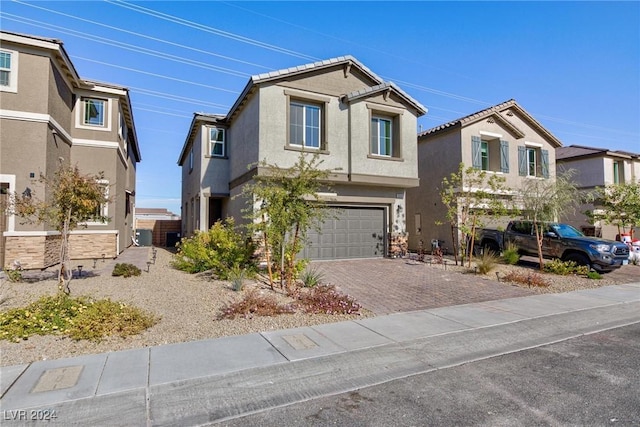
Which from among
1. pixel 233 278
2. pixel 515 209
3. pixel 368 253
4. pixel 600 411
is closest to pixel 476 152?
pixel 515 209

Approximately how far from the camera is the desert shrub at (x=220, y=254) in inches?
443

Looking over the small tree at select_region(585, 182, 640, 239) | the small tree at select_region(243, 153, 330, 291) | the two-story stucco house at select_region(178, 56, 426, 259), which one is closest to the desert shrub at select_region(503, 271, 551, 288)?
the two-story stucco house at select_region(178, 56, 426, 259)

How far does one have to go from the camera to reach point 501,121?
742 inches

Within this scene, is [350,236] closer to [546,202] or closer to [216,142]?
[546,202]

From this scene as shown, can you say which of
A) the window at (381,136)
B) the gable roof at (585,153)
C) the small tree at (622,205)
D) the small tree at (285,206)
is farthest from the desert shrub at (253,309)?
the gable roof at (585,153)

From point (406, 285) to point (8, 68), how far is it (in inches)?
548

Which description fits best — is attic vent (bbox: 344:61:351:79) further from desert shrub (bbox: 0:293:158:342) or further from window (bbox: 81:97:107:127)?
desert shrub (bbox: 0:293:158:342)

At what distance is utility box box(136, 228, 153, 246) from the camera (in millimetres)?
24844

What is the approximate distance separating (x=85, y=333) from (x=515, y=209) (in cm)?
1430

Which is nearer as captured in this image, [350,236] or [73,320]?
[73,320]

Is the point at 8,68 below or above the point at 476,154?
above

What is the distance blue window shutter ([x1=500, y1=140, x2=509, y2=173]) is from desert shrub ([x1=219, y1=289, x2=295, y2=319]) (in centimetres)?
1581

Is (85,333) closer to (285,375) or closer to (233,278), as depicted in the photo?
(285,375)

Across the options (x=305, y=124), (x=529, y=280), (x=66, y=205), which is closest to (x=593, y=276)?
(x=529, y=280)
